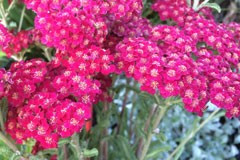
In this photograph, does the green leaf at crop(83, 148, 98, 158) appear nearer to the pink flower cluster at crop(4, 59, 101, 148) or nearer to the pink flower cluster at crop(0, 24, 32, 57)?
the pink flower cluster at crop(4, 59, 101, 148)

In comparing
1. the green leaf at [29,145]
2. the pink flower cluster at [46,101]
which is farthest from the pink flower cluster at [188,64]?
the green leaf at [29,145]

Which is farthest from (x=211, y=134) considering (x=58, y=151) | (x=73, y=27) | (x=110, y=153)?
(x=73, y=27)

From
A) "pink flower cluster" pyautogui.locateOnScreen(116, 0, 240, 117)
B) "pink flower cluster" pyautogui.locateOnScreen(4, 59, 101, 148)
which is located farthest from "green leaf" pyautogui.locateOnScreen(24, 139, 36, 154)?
"pink flower cluster" pyautogui.locateOnScreen(116, 0, 240, 117)

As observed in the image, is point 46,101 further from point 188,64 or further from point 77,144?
point 188,64

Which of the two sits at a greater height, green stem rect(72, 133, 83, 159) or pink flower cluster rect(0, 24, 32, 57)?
pink flower cluster rect(0, 24, 32, 57)

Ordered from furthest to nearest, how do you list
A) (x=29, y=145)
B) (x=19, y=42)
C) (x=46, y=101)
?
1. (x=19, y=42)
2. (x=29, y=145)
3. (x=46, y=101)

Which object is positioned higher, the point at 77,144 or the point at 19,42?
the point at 19,42

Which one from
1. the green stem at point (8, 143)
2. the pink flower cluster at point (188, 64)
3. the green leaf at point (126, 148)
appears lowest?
the green leaf at point (126, 148)

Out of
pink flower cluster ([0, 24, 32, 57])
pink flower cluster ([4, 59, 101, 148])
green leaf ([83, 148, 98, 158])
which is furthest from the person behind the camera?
pink flower cluster ([0, 24, 32, 57])

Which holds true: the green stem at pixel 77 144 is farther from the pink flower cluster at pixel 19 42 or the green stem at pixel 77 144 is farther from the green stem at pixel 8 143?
the pink flower cluster at pixel 19 42

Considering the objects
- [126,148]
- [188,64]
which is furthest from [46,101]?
[126,148]

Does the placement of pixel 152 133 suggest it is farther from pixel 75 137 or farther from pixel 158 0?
pixel 158 0
